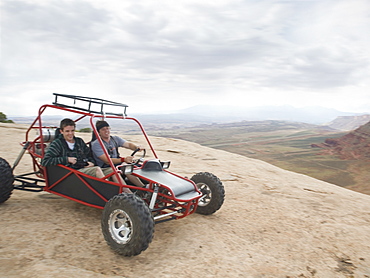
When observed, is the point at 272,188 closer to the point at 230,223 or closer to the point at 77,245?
the point at 230,223

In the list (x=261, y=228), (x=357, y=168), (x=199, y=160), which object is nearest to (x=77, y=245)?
(x=261, y=228)

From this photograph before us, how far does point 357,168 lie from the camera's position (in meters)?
79.4

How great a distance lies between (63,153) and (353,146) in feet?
361

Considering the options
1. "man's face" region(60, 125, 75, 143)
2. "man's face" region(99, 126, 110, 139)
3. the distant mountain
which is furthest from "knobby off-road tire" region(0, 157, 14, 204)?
the distant mountain

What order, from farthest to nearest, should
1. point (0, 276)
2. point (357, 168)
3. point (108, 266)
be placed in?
point (357, 168), point (108, 266), point (0, 276)

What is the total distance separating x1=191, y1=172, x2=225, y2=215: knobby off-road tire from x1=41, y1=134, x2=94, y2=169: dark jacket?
222cm

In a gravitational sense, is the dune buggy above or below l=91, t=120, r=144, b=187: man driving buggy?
below

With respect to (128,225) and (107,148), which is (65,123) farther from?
(128,225)

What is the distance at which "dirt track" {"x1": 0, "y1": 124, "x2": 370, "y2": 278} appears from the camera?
3.55 m

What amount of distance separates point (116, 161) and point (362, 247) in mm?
4467

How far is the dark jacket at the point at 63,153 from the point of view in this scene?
5.11m

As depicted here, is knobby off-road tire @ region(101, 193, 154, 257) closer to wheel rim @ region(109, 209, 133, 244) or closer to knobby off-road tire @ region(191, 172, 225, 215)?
wheel rim @ region(109, 209, 133, 244)

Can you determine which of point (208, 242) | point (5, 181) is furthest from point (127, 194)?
point (5, 181)

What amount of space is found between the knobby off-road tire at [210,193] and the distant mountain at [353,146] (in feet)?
316
